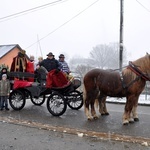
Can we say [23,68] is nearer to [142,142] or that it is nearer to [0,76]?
[0,76]

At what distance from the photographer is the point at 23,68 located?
940cm

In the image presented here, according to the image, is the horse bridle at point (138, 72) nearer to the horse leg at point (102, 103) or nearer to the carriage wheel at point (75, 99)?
the horse leg at point (102, 103)

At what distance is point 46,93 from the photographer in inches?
340

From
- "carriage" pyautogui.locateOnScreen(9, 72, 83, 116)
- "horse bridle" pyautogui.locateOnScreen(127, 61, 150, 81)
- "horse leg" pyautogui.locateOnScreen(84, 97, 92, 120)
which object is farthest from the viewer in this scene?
"carriage" pyautogui.locateOnScreen(9, 72, 83, 116)

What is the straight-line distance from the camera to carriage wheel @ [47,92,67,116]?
7874 mm

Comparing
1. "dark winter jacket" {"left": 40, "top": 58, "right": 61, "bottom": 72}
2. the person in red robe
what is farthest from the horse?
the person in red robe

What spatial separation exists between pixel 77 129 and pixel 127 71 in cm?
203

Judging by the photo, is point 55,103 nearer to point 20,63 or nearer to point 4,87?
point 4,87

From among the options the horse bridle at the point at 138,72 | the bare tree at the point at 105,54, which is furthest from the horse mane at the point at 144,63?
the bare tree at the point at 105,54

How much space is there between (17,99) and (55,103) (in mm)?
1667

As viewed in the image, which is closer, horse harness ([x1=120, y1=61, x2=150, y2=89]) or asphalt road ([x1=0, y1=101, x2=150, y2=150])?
asphalt road ([x1=0, y1=101, x2=150, y2=150])

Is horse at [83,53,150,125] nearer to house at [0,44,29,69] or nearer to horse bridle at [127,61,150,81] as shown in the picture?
horse bridle at [127,61,150,81]

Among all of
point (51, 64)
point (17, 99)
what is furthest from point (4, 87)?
point (51, 64)

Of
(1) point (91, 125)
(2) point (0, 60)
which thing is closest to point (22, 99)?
(1) point (91, 125)
